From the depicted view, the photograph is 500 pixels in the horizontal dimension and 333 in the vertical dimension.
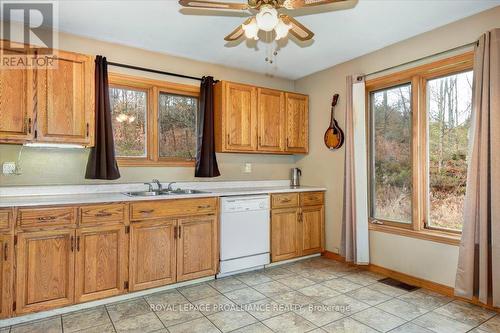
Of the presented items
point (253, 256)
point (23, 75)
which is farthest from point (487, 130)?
point (23, 75)

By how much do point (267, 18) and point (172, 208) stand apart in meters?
1.96

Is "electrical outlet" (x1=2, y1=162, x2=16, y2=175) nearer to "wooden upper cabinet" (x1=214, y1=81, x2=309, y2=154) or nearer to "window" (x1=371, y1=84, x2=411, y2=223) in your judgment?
"wooden upper cabinet" (x1=214, y1=81, x2=309, y2=154)

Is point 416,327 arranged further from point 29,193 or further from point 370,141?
point 29,193

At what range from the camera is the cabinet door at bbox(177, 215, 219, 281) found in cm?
307

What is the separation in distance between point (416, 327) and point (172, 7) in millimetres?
3267

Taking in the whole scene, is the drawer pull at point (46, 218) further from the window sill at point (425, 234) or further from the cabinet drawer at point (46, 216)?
the window sill at point (425, 234)

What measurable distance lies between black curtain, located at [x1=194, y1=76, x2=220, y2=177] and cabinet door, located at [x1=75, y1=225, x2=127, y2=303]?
4.07ft

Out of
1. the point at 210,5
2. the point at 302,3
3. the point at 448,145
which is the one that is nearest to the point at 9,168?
the point at 210,5

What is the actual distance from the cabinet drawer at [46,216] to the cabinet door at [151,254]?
52 cm

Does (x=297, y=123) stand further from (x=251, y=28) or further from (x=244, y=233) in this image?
(x=251, y=28)

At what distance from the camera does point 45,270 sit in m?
2.45

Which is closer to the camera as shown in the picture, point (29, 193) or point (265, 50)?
point (29, 193)

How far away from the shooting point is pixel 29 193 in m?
2.86

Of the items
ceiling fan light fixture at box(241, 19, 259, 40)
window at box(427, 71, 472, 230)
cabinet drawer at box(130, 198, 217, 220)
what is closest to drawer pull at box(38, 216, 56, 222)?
cabinet drawer at box(130, 198, 217, 220)
